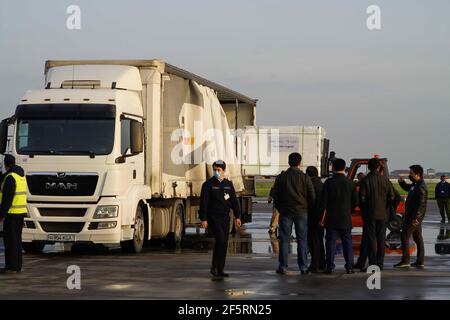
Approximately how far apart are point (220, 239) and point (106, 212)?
→ 452cm

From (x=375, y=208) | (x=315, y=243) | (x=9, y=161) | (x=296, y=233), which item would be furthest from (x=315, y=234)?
(x=9, y=161)

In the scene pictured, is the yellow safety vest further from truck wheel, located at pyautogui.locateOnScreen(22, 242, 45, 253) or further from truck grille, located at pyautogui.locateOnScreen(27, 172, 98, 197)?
truck wheel, located at pyautogui.locateOnScreen(22, 242, 45, 253)

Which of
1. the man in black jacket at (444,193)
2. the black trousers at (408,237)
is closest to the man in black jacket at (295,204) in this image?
the black trousers at (408,237)

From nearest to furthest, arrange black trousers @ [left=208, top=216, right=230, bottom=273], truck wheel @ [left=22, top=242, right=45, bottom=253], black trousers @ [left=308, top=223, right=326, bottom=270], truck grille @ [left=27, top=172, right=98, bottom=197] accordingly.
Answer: black trousers @ [left=208, top=216, right=230, bottom=273], black trousers @ [left=308, top=223, right=326, bottom=270], truck grille @ [left=27, top=172, right=98, bottom=197], truck wheel @ [left=22, top=242, right=45, bottom=253]

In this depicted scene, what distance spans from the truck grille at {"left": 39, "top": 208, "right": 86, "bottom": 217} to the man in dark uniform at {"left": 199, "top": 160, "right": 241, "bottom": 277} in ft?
14.3

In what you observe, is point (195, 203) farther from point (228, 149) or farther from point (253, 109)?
point (253, 109)

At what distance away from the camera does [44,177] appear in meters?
20.9

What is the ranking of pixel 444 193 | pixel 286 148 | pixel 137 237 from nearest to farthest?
pixel 137 237
pixel 444 193
pixel 286 148

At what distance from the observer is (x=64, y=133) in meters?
21.1

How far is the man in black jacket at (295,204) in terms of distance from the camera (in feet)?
57.2

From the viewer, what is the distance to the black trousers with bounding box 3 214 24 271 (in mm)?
17562

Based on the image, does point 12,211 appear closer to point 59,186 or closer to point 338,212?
point 59,186

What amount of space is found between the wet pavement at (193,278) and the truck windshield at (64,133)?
2090 millimetres

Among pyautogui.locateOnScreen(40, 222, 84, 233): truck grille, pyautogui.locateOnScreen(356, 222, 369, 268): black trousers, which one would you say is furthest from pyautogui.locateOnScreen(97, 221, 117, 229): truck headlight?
pyautogui.locateOnScreen(356, 222, 369, 268): black trousers
